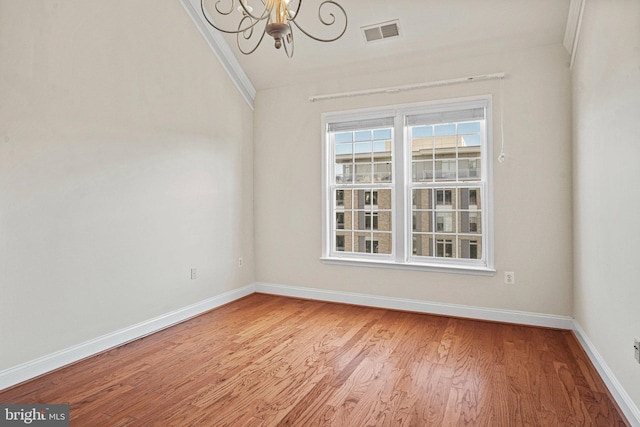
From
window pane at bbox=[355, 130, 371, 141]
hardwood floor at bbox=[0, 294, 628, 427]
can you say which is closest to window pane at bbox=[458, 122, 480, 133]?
window pane at bbox=[355, 130, 371, 141]

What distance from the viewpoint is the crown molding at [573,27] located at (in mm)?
2732

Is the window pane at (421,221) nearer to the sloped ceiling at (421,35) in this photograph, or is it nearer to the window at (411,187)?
the window at (411,187)

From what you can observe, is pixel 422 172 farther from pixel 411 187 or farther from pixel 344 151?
pixel 344 151

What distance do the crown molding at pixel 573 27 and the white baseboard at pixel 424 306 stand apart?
2253 mm

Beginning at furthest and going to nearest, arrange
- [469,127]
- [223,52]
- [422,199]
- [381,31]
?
[223,52], [422,199], [469,127], [381,31]

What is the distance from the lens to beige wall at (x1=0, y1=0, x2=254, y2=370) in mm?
2316

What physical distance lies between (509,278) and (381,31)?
2.65m

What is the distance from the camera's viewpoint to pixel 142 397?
2.15 metres

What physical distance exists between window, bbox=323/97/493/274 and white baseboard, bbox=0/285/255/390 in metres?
Result: 1.53

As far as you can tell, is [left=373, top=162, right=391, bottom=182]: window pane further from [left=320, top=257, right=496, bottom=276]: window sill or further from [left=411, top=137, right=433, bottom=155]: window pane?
[left=320, top=257, right=496, bottom=276]: window sill

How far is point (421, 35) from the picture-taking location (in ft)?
11.3

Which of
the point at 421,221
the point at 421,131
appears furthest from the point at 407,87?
the point at 421,221

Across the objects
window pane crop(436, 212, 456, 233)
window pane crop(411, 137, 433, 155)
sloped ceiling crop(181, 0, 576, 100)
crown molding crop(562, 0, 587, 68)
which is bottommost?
window pane crop(436, 212, 456, 233)

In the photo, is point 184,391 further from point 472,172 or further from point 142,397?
point 472,172
